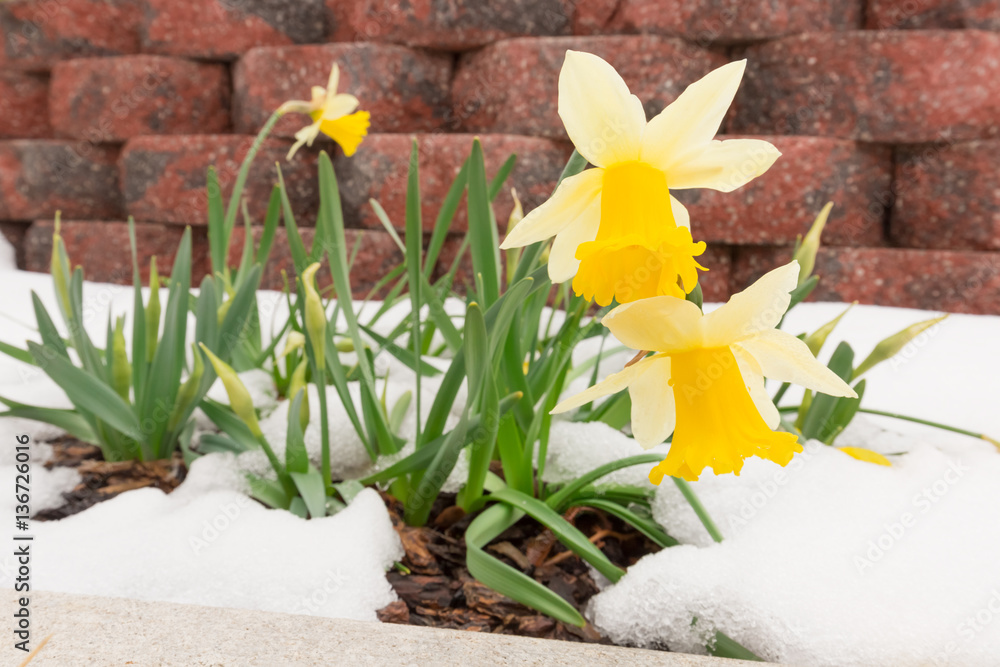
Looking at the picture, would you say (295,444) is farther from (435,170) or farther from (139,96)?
(139,96)

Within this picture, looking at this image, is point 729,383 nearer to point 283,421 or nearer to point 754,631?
point 754,631

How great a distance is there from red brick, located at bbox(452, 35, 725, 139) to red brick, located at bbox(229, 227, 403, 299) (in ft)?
1.61

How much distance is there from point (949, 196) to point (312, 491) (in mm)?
1858

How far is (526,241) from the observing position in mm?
433

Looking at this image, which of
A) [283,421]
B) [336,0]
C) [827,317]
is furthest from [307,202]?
[827,317]

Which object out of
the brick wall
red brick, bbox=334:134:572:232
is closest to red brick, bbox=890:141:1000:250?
the brick wall

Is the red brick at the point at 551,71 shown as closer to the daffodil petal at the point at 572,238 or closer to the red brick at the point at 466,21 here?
the red brick at the point at 466,21

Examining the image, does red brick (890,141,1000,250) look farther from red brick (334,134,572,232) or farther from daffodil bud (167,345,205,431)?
daffodil bud (167,345,205,431)

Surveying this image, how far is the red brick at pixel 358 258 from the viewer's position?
1.97m

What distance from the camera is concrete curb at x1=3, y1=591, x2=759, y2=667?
1.45 feet

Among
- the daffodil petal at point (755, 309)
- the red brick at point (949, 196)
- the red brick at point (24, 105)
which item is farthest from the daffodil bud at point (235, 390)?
the red brick at point (24, 105)

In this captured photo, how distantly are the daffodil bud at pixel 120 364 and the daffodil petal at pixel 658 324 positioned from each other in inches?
28.7

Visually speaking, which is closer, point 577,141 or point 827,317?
point 577,141

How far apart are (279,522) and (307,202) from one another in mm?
1552
